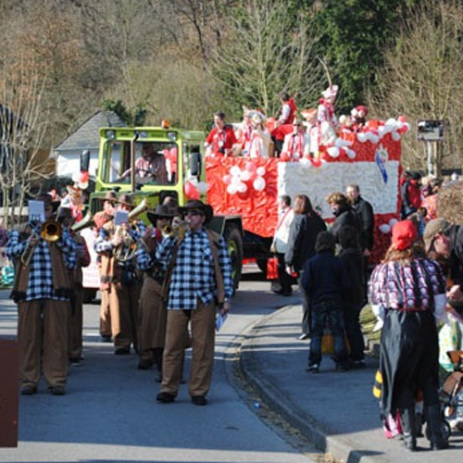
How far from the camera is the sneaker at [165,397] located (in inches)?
457

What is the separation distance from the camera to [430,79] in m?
41.2

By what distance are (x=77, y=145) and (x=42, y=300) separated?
4601 centimetres

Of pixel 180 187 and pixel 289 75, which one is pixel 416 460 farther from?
pixel 289 75

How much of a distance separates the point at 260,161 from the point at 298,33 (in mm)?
26500

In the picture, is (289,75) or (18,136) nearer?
(18,136)

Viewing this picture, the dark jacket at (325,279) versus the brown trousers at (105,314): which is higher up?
the dark jacket at (325,279)

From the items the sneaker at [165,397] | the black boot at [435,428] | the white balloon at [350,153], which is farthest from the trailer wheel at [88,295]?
the black boot at [435,428]

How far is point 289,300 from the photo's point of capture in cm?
2073

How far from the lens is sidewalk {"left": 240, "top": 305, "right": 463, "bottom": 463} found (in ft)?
30.3

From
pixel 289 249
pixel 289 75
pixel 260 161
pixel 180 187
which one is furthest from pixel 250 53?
pixel 289 249

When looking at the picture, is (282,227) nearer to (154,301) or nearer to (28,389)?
(154,301)

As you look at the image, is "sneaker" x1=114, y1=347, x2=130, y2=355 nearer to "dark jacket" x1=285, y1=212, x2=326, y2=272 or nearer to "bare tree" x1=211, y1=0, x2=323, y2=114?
"dark jacket" x1=285, y1=212, x2=326, y2=272

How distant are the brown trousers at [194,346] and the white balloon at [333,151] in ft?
37.9

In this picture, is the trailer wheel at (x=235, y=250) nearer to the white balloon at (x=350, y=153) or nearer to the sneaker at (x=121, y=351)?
the white balloon at (x=350, y=153)
